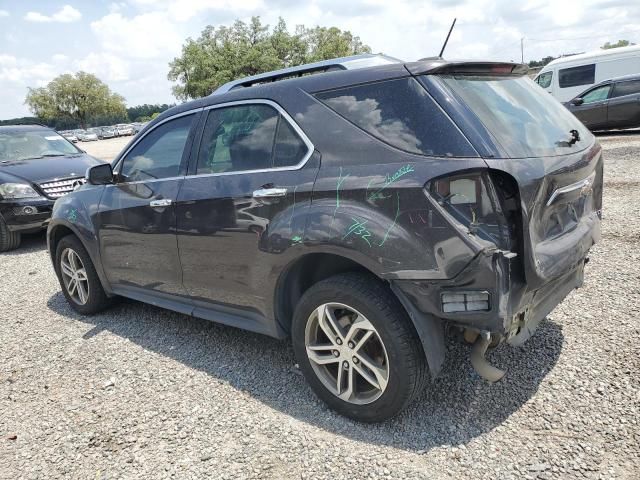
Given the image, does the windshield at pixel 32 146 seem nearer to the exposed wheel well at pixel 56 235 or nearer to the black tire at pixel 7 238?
the black tire at pixel 7 238

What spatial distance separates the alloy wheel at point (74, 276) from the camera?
184 inches

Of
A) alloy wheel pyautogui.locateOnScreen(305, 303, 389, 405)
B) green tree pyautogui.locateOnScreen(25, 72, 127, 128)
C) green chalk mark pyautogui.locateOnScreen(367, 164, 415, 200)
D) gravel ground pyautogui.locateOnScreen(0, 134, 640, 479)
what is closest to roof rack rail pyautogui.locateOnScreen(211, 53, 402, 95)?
green chalk mark pyautogui.locateOnScreen(367, 164, 415, 200)

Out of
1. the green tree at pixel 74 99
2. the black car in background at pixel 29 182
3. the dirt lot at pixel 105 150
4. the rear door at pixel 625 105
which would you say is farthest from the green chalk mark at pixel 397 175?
the green tree at pixel 74 99

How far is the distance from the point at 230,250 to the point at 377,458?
Answer: 1.46 metres

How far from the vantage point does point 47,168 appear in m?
7.86

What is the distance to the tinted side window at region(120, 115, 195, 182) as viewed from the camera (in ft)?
11.9

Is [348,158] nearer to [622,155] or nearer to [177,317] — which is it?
[177,317]

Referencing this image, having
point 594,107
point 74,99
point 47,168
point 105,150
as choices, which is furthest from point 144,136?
point 74,99

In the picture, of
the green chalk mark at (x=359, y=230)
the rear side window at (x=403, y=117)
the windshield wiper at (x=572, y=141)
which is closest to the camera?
the rear side window at (x=403, y=117)

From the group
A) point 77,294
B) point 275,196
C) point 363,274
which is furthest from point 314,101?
point 77,294

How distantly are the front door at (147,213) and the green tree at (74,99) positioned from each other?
90395mm

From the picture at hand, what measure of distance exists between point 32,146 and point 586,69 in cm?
1796

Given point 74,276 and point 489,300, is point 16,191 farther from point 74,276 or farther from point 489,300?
point 489,300

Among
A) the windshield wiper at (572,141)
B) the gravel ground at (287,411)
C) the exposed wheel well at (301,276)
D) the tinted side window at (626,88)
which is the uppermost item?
the windshield wiper at (572,141)
